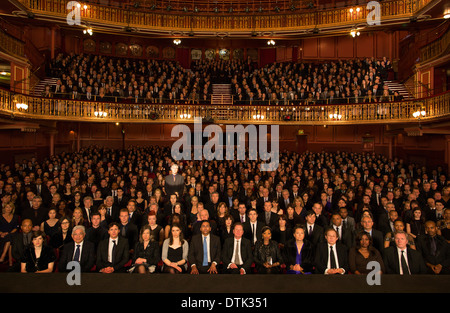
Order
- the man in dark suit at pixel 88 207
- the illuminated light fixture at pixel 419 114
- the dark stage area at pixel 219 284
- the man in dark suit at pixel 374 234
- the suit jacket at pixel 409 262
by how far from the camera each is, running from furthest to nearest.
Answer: the illuminated light fixture at pixel 419 114 < the man in dark suit at pixel 88 207 < the man in dark suit at pixel 374 234 < the suit jacket at pixel 409 262 < the dark stage area at pixel 219 284

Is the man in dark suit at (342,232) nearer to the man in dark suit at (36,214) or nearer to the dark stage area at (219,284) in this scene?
the dark stage area at (219,284)

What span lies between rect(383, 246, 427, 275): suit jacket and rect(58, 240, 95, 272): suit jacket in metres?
3.93

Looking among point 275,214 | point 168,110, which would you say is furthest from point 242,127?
point 275,214

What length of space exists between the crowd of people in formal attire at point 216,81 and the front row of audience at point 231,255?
1184 centimetres

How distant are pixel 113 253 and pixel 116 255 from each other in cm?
6

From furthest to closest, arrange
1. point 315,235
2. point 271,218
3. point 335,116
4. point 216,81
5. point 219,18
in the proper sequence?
point 216,81
point 219,18
point 335,116
point 271,218
point 315,235

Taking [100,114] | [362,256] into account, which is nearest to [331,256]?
[362,256]

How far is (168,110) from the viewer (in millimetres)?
15945

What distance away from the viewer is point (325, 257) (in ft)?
13.6

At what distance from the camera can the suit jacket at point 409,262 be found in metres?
3.90

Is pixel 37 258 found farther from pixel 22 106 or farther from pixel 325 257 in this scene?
pixel 22 106

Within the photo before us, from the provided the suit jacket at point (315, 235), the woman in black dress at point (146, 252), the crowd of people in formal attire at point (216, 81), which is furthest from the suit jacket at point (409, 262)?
the crowd of people in formal attire at point (216, 81)

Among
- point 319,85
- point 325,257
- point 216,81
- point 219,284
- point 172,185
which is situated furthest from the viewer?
point 216,81
